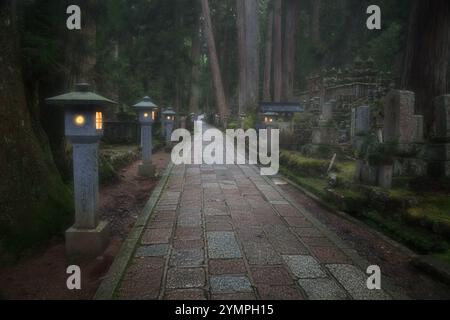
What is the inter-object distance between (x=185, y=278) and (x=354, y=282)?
1637mm

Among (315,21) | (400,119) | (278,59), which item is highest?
(315,21)

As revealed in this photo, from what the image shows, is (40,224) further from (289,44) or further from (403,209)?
(289,44)

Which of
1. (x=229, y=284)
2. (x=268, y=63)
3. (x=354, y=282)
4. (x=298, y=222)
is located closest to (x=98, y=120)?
(x=229, y=284)

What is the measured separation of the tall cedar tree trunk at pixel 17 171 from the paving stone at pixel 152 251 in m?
1.31

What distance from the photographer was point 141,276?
356 cm

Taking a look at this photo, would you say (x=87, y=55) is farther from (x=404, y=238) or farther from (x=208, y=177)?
(x=404, y=238)

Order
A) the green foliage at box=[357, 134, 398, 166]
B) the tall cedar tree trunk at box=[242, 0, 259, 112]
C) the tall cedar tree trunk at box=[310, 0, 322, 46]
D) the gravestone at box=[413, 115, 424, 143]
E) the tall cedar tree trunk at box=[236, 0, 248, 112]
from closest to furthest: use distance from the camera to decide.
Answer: the green foliage at box=[357, 134, 398, 166]
the gravestone at box=[413, 115, 424, 143]
the tall cedar tree trunk at box=[242, 0, 259, 112]
the tall cedar tree trunk at box=[236, 0, 248, 112]
the tall cedar tree trunk at box=[310, 0, 322, 46]

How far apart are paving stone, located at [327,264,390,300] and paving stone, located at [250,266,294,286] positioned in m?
0.50

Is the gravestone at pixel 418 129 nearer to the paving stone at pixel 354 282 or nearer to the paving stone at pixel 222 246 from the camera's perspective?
the paving stone at pixel 354 282

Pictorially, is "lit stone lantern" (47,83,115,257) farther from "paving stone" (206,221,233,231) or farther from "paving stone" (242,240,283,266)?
"paving stone" (242,240,283,266)

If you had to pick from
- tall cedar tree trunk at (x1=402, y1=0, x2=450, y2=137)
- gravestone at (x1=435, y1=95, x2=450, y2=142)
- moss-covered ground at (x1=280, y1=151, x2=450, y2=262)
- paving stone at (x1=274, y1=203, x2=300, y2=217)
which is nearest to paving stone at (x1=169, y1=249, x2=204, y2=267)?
paving stone at (x1=274, y1=203, x2=300, y2=217)

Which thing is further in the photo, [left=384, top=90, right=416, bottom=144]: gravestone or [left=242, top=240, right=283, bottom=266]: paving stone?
[left=384, top=90, right=416, bottom=144]: gravestone

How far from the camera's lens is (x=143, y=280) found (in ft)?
11.4

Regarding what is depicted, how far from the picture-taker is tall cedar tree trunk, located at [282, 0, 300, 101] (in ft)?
82.4
